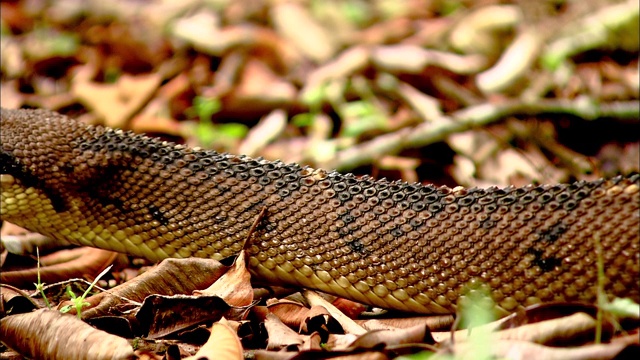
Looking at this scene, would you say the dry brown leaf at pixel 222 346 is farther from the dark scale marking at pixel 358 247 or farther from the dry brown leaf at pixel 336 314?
the dark scale marking at pixel 358 247

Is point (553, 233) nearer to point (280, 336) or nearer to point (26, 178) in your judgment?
point (280, 336)

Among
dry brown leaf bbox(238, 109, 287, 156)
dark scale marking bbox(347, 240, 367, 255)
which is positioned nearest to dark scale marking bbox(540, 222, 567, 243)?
dark scale marking bbox(347, 240, 367, 255)

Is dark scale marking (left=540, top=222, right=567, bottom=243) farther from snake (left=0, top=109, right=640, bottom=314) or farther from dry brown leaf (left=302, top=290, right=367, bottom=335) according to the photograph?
dry brown leaf (left=302, top=290, right=367, bottom=335)

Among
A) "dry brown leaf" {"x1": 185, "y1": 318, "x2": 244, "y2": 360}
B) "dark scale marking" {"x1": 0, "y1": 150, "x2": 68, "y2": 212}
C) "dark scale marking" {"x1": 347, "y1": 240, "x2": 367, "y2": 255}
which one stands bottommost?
"dry brown leaf" {"x1": 185, "y1": 318, "x2": 244, "y2": 360}

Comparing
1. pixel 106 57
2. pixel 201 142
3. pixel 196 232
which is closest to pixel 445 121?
pixel 201 142

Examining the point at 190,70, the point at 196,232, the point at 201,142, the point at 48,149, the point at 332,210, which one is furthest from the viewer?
the point at 190,70

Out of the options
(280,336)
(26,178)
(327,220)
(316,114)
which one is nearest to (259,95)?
(316,114)

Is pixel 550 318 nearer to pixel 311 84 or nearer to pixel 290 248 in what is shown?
pixel 290 248
